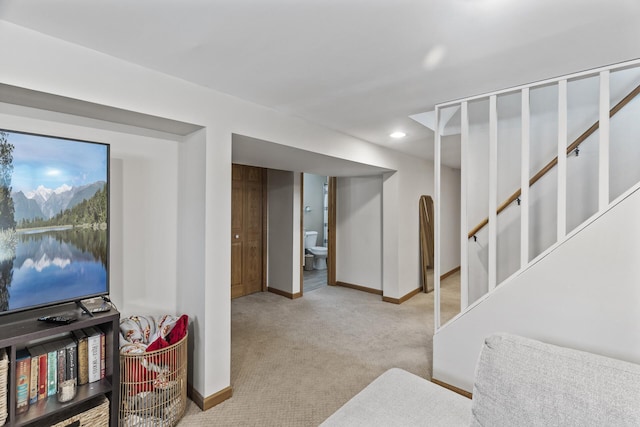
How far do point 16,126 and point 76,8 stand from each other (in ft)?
2.73

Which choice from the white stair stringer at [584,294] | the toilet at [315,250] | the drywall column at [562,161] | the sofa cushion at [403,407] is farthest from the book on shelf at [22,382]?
the toilet at [315,250]

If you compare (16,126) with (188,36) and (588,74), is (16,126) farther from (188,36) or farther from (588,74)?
(588,74)

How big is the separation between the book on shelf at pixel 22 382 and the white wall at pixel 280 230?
11.0ft

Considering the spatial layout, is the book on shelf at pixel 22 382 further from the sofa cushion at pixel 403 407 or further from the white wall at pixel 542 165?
the white wall at pixel 542 165

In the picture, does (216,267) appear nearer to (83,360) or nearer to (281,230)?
(83,360)

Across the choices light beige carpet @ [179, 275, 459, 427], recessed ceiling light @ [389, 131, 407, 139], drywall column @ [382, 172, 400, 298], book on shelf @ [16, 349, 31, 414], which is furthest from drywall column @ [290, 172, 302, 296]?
book on shelf @ [16, 349, 31, 414]

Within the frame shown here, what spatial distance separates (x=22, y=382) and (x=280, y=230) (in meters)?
3.58

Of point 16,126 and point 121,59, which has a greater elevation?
point 121,59

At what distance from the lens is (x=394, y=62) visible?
5.88 ft

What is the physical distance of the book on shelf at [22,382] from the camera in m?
1.47

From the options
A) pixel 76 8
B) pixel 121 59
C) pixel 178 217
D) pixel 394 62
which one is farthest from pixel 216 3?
pixel 178 217

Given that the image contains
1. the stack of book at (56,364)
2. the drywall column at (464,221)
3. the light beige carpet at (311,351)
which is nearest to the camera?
the stack of book at (56,364)

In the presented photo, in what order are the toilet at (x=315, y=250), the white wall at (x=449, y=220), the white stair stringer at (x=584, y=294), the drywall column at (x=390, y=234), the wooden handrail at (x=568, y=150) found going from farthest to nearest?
the toilet at (x=315, y=250), the white wall at (x=449, y=220), the drywall column at (x=390, y=234), the wooden handrail at (x=568, y=150), the white stair stringer at (x=584, y=294)

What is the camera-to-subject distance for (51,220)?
5.46 ft
